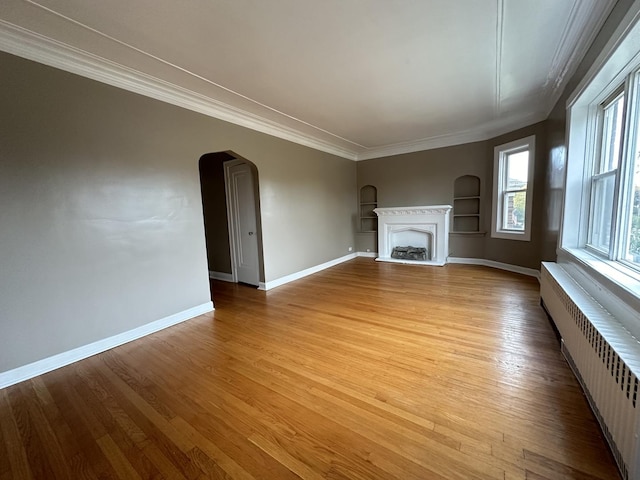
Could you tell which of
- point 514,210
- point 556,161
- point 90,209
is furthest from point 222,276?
point 514,210

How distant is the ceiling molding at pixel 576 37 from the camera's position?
78.0 inches

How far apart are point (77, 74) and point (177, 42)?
1.01m

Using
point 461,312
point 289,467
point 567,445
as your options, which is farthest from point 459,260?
point 289,467

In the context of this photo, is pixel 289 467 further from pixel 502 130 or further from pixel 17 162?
pixel 502 130

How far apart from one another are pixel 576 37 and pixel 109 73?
14.2 feet

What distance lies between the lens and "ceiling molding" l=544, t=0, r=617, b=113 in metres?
1.98

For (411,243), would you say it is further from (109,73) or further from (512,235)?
(109,73)

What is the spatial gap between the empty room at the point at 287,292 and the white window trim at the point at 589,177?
2 cm

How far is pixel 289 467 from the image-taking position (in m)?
1.31

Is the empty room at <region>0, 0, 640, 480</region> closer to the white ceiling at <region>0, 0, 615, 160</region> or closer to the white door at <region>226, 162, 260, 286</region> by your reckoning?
the white ceiling at <region>0, 0, 615, 160</region>

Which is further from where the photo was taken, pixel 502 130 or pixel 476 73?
pixel 502 130

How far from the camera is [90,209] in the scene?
246 centimetres

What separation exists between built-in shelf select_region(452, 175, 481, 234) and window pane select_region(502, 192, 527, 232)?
0.54 metres

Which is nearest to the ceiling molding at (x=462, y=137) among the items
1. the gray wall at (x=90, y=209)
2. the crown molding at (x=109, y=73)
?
the crown molding at (x=109, y=73)
